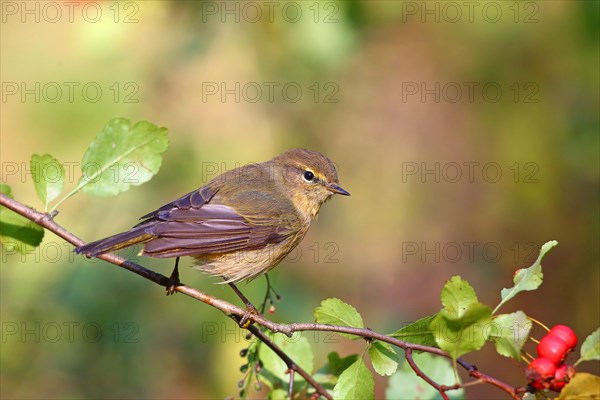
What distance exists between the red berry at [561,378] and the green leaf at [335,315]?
65cm

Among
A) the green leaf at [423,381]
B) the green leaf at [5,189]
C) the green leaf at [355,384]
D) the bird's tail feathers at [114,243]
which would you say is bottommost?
the green leaf at [423,381]

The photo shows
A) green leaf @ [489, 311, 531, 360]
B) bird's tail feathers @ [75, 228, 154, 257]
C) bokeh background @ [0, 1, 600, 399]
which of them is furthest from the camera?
bokeh background @ [0, 1, 600, 399]

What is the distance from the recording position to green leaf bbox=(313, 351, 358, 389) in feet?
9.99

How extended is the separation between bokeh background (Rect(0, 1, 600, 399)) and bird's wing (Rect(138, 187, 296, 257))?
299mm

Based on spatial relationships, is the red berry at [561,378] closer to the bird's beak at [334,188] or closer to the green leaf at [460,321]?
the green leaf at [460,321]

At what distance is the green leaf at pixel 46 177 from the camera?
279 cm

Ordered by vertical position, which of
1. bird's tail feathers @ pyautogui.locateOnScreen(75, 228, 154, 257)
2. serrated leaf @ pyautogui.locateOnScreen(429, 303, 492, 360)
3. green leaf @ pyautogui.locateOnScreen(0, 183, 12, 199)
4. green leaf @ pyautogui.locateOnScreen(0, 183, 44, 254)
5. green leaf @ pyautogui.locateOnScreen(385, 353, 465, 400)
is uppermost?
green leaf @ pyautogui.locateOnScreen(0, 183, 12, 199)

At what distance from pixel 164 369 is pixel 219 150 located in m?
1.64

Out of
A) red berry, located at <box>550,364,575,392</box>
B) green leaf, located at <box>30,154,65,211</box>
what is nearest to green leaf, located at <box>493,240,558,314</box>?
red berry, located at <box>550,364,575,392</box>

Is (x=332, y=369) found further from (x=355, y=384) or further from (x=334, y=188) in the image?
(x=334, y=188)

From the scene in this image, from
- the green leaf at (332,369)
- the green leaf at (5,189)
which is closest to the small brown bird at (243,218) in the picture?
the green leaf at (5,189)

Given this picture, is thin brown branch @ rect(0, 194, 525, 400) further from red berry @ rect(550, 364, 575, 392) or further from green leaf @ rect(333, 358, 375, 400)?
red berry @ rect(550, 364, 575, 392)

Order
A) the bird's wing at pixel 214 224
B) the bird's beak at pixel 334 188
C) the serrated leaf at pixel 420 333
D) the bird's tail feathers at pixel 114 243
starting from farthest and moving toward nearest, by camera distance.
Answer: the bird's beak at pixel 334 188 → the bird's wing at pixel 214 224 → the bird's tail feathers at pixel 114 243 → the serrated leaf at pixel 420 333

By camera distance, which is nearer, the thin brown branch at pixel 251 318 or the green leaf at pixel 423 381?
the thin brown branch at pixel 251 318
